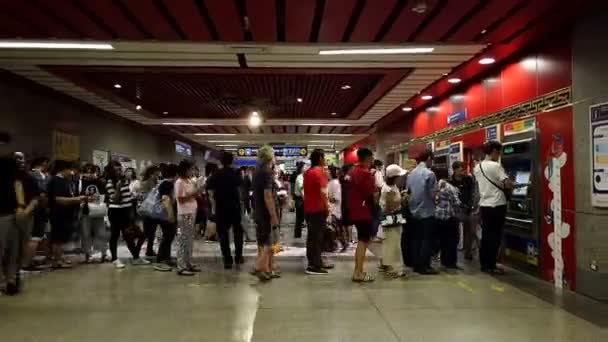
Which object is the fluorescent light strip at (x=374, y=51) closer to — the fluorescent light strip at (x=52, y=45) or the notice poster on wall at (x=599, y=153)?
the notice poster on wall at (x=599, y=153)

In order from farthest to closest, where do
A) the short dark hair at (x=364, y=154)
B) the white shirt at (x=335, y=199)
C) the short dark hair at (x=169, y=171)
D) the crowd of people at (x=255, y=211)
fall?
the white shirt at (x=335, y=199)
the short dark hair at (x=169, y=171)
the short dark hair at (x=364, y=154)
the crowd of people at (x=255, y=211)

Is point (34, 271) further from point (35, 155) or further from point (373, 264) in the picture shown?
point (373, 264)

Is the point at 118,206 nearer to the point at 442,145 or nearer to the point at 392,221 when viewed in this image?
the point at 392,221

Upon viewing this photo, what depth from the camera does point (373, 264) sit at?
795cm

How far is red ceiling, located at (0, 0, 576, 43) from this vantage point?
229 inches

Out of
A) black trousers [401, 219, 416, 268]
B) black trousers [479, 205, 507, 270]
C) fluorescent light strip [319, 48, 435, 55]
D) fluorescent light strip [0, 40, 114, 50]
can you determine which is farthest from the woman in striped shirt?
black trousers [479, 205, 507, 270]

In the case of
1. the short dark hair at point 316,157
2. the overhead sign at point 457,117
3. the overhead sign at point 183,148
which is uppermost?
the overhead sign at point 183,148

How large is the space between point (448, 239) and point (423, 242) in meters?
0.66

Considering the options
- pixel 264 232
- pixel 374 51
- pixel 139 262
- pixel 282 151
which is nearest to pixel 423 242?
pixel 264 232

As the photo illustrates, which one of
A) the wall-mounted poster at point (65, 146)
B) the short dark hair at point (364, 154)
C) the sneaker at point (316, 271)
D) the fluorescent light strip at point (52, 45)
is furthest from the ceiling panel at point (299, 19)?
the wall-mounted poster at point (65, 146)

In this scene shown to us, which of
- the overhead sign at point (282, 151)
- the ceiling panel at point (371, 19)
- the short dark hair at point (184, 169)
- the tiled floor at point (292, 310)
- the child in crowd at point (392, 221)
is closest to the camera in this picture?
the tiled floor at point (292, 310)

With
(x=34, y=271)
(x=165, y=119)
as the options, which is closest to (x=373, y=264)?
(x=34, y=271)

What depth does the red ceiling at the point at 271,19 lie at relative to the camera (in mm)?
5816

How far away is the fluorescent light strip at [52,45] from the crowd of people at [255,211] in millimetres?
1517
